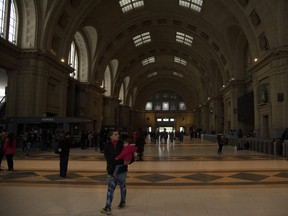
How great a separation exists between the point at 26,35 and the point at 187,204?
19758 mm

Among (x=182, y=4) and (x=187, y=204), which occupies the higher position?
(x=182, y=4)

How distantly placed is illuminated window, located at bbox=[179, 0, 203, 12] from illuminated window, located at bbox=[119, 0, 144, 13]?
15.2ft

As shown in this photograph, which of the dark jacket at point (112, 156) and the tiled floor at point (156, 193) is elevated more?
the dark jacket at point (112, 156)

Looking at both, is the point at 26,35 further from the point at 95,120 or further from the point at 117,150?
the point at 117,150

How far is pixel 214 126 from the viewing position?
41375 millimetres

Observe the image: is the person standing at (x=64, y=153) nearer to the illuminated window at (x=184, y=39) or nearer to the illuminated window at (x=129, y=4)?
the illuminated window at (x=129, y=4)

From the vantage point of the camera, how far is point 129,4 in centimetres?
2994

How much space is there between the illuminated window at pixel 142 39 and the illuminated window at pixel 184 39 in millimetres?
4328

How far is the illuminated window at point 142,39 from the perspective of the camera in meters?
39.0

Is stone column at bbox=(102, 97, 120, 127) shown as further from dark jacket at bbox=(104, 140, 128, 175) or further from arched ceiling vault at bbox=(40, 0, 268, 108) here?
dark jacket at bbox=(104, 140, 128, 175)

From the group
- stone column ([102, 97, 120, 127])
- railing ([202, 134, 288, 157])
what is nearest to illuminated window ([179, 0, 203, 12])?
railing ([202, 134, 288, 157])

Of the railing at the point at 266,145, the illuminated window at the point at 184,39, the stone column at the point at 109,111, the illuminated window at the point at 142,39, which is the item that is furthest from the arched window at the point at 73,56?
the railing at the point at 266,145

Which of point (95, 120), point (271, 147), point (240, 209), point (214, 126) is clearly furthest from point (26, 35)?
point (214, 126)

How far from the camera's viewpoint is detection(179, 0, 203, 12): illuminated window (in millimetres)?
28834
